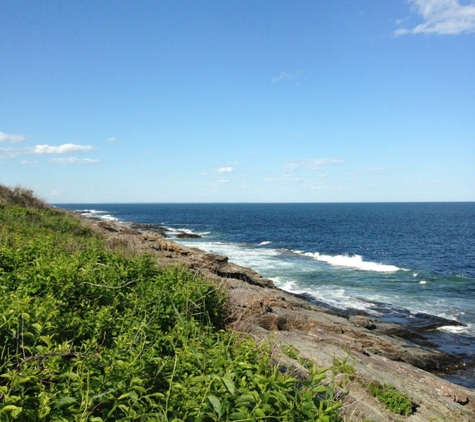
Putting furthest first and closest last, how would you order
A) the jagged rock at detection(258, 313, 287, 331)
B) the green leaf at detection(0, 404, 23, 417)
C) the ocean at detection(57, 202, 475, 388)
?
1. the ocean at detection(57, 202, 475, 388)
2. the jagged rock at detection(258, 313, 287, 331)
3. the green leaf at detection(0, 404, 23, 417)

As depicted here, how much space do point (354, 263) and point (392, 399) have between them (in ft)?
113

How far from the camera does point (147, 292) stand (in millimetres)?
6871

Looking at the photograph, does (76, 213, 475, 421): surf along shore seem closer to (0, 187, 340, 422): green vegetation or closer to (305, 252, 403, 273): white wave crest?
(0, 187, 340, 422): green vegetation

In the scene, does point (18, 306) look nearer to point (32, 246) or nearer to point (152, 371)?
point (152, 371)

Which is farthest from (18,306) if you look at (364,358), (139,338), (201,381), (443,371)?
(443,371)

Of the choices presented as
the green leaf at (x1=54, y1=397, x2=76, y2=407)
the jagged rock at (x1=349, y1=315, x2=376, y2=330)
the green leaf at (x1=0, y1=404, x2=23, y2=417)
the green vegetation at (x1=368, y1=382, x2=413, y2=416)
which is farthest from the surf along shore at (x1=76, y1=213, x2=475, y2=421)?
the green leaf at (x1=0, y1=404, x2=23, y2=417)

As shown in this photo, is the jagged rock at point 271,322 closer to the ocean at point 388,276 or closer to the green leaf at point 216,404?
the green leaf at point 216,404

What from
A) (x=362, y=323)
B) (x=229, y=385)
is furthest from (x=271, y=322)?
(x=362, y=323)

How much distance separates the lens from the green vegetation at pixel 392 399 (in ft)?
23.9

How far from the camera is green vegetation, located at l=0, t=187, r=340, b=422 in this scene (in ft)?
11.0

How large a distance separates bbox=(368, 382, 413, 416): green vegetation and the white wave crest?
101 ft

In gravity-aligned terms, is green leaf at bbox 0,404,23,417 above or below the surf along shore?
above

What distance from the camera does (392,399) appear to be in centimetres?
744

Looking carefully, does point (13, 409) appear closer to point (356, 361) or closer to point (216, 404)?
point (216, 404)
